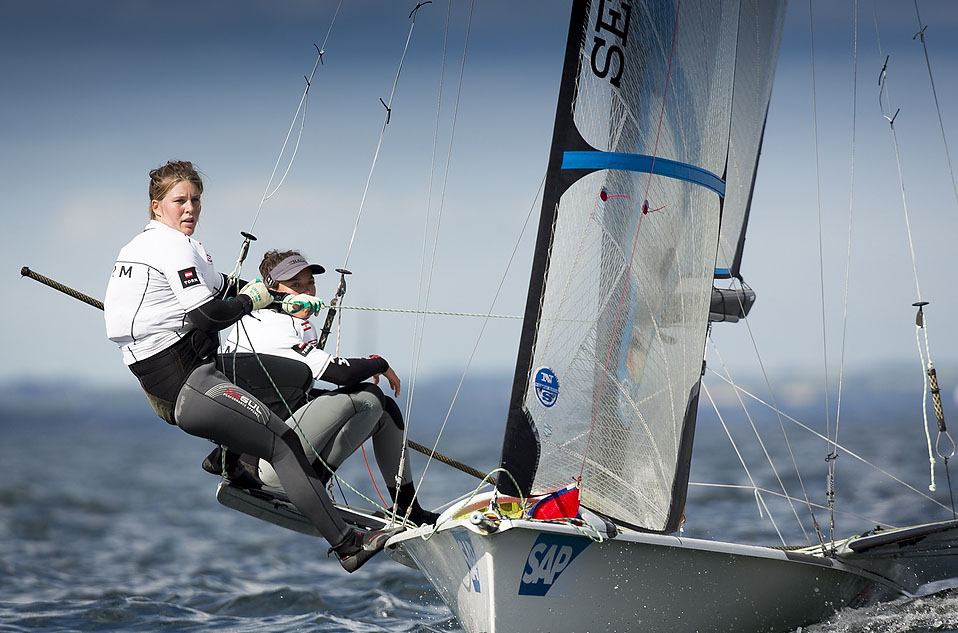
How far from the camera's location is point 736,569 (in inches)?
149

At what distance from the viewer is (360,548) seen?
3543 millimetres

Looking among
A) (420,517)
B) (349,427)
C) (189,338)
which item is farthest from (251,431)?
(420,517)

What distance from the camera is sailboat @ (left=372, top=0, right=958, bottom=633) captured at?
132 inches

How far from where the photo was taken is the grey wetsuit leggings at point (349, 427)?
13.1 feet

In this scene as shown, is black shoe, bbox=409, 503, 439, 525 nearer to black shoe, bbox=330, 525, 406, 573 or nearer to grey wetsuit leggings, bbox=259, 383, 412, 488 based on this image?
grey wetsuit leggings, bbox=259, 383, 412, 488

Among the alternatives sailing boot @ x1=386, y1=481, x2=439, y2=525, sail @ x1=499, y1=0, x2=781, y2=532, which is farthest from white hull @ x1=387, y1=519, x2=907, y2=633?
sailing boot @ x1=386, y1=481, x2=439, y2=525

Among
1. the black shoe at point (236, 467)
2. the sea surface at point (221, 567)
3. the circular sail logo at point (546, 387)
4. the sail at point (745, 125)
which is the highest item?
the sail at point (745, 125)

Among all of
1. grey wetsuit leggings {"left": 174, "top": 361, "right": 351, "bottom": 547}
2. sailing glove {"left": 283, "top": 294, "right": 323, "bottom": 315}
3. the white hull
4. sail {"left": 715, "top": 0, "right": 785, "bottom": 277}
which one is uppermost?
sail {"left": 715, "top": 0, "right": 785, "bottom": 277}

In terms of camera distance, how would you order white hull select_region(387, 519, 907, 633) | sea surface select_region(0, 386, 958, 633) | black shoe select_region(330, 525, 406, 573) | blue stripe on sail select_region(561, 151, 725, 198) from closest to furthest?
white hull select_region(387, 519, 907, 633), black shoe select_region(330, 525, 406, 573), blue stripe on sail select_region(561, 151, 725, 198), sea surface select_region(0, 386, 958, 633)

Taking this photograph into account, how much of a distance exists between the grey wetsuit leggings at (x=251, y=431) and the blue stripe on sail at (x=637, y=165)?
1.47m

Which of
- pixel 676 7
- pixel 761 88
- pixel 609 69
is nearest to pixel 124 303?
pixel 609 69

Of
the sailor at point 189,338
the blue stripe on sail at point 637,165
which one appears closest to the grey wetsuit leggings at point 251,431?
the sailor at point 189,338

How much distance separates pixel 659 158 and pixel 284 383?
5.95ft

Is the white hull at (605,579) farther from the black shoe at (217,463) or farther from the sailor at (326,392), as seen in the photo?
the black shoe at (217,463)
